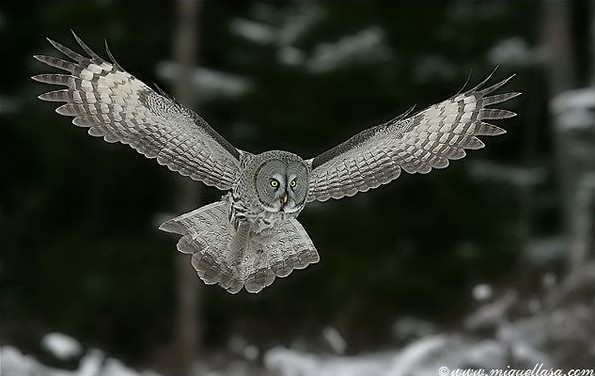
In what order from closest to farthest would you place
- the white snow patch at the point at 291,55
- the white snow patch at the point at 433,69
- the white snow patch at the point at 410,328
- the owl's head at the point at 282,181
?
1. the owl's head at the point at 282,181
2. the white snow patch at the point at 291,55
3. the white snow patch at the point at 433,69
4. the white snow patch at the point at 410,328

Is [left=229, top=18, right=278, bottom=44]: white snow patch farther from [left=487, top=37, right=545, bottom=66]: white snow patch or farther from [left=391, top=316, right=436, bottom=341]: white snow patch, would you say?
[left=391, top=316, right=436, bottom=341]: white snow patch

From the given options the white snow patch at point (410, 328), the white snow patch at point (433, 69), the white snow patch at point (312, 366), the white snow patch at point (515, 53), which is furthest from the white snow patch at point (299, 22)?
the white snow patch at point (410, 328)

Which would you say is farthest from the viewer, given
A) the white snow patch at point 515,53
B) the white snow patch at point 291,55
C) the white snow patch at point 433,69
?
the white snow patch at point 515,53

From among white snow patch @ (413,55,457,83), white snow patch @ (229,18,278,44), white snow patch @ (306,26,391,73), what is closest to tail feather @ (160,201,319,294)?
white snow patch @ (306,26,391,73)

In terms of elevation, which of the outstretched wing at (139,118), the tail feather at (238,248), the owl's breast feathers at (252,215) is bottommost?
the tail feather at (238,248)

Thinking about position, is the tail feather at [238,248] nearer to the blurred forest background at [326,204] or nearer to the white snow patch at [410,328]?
the blurred forest background at [326,204]

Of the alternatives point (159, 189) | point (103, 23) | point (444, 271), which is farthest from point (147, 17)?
point (444, 271)

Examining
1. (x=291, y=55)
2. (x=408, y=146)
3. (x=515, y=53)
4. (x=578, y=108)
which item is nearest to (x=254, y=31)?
(x=291, y=55)
